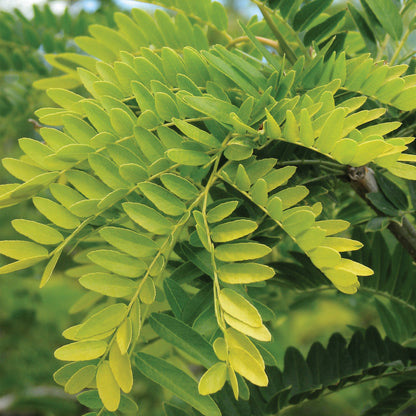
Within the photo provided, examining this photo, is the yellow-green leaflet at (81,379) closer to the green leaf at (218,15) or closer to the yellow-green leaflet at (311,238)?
the yellow-green leaflet at (311,238)

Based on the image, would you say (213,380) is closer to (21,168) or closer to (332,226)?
(332,226)

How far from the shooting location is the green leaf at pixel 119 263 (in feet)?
1.73

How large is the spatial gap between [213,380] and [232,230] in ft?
0.53

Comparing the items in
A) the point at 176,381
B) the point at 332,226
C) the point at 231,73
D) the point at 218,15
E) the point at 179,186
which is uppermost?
the point at 218,15

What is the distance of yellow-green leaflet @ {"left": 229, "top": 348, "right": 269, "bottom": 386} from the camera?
1.42 ft

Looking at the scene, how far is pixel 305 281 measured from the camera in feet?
2.77

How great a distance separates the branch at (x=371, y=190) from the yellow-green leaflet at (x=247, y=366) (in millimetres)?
299

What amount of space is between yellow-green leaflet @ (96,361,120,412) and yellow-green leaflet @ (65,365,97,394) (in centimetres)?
1

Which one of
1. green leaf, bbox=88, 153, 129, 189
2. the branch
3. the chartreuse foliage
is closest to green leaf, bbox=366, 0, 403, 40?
the chartreuse foliage

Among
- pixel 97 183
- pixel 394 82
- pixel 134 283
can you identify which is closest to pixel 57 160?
pixel 97 183

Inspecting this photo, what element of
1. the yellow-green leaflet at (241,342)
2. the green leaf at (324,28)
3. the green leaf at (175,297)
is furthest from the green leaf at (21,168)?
the green leaf at (324,28)

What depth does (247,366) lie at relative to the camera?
0.44m

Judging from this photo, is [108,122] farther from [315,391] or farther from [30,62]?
[30,62]

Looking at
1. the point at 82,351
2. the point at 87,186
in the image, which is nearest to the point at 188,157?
the point at 87,186
